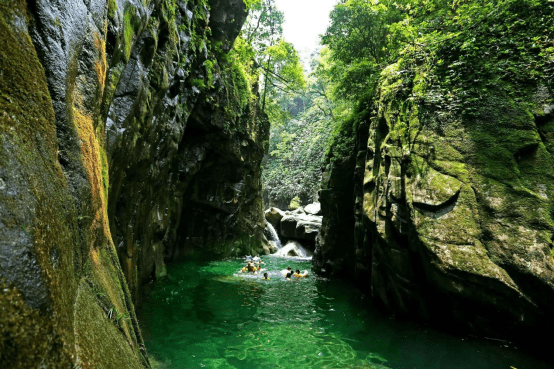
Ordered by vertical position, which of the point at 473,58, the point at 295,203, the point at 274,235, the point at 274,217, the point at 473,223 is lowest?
the point at 274,235

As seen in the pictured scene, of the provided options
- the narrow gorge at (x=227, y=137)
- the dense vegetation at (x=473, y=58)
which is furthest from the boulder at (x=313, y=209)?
the dense vegetation at (x=473, y=58)

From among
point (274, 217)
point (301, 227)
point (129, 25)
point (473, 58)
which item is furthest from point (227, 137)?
point (274, 217)

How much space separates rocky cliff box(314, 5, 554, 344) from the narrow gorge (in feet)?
0.10

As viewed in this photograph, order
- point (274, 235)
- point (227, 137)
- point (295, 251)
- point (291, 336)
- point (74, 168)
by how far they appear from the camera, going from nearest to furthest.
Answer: point (74, 168), point (291, 336), point (227, 137), point (295, 251), point (274, 235)

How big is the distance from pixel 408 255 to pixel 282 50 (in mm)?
15632

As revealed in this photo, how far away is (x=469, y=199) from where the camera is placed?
5.88 m

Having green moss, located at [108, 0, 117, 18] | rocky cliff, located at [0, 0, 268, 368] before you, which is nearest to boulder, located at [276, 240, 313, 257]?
rocky cliff, located at [0, 0, 268, 368]

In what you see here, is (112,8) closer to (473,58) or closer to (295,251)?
(473,58)

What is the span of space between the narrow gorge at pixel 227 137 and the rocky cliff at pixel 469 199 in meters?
0.03

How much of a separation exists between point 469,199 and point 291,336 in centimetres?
473

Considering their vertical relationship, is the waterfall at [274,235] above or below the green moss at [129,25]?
below

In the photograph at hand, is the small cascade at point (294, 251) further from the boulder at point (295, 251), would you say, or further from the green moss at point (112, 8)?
the green moss at point (112, 8)

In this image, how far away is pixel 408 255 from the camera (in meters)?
6.67

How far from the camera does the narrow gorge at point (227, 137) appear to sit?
59.0 inches
